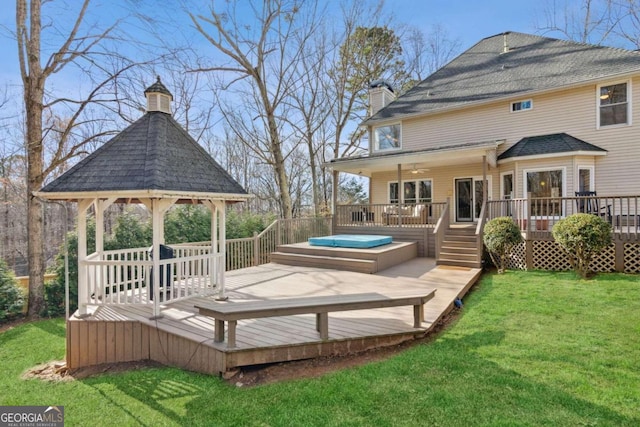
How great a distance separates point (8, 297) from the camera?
27.6 ft

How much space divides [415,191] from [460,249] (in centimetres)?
613

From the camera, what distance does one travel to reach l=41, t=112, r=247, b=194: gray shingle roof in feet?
16.9

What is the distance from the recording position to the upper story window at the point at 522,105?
1239cm

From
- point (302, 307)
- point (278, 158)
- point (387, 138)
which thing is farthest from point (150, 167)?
point (387, 138)

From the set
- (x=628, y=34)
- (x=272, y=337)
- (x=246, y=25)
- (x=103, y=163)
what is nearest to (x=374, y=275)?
(x=272, y=337)

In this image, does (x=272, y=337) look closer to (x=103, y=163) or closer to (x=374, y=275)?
(x=103, y=163)

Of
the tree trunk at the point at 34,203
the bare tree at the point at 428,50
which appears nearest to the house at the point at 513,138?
the bare tree at the point at 428,50

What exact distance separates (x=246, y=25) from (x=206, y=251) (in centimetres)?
1275

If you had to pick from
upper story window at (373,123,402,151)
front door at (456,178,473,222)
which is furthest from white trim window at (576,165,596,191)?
upper story window at (373,123,402,151)

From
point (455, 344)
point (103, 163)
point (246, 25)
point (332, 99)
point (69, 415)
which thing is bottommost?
point (69, 415)

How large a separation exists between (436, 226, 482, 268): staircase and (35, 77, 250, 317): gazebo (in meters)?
6.40

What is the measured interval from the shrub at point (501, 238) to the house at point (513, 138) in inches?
30.1

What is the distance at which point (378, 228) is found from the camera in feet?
41.7

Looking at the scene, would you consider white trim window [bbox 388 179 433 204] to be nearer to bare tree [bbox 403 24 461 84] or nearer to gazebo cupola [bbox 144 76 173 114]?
bare tree [bbox 403 24 461 84]
